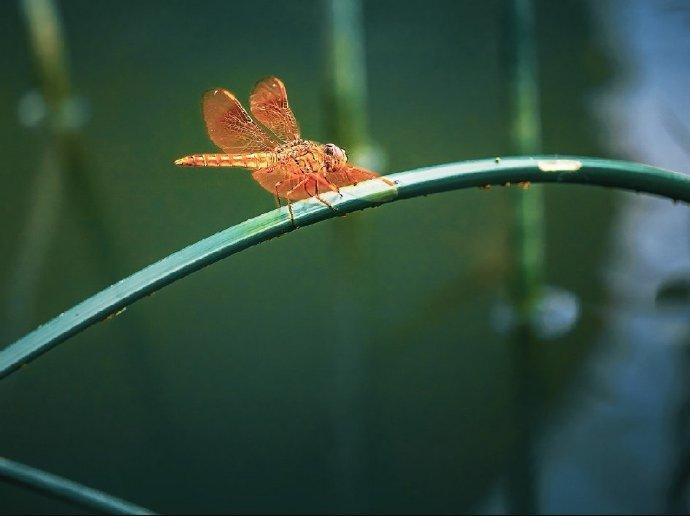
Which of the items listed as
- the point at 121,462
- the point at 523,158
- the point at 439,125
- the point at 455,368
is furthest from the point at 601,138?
the point at 121,462

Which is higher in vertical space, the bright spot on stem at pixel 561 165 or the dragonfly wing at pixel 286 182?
the dragonfly wing at pixel 286 182

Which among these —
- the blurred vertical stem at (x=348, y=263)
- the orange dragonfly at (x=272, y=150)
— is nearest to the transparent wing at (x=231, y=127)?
the orange dragonfly at (x=272, y=150)

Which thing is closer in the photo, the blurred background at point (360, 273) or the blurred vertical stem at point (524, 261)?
the blurred vertical stem at point (524, 261)

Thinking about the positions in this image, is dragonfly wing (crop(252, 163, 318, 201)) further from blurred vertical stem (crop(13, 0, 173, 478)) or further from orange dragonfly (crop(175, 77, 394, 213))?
blurred vertical stem (crop(13, 0, 173, 478))

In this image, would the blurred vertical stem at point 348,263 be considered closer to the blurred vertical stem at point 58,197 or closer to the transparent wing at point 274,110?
the blurred vertical stem at point 58,197

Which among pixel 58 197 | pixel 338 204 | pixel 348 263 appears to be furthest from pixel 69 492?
pixel 58 197

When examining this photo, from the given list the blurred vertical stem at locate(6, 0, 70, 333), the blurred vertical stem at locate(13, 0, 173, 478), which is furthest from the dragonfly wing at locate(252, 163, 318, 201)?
the blurred vertical stem at locate(6, 0, 70, 333)

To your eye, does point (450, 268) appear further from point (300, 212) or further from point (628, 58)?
point (300, 212)
